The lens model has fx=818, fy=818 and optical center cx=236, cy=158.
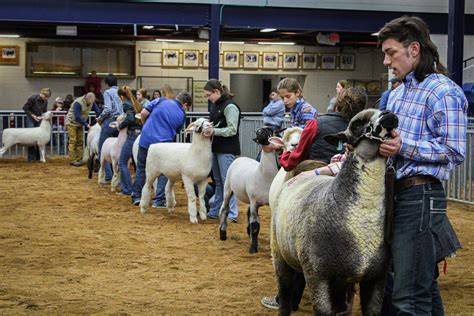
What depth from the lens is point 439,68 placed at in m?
4.31

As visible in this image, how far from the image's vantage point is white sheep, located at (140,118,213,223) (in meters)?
11.8

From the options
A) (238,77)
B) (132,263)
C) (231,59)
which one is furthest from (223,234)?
(238,77)

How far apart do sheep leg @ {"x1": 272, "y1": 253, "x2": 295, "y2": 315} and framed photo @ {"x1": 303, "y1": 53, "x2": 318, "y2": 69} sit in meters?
25.3

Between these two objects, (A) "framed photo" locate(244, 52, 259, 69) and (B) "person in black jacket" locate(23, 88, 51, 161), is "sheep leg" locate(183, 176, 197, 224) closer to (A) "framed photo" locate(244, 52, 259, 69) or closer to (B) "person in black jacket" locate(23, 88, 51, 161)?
(B) "person in black jacket" locate(23, 88, 51, 161)

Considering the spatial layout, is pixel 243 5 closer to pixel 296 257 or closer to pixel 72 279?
pixel 72 279

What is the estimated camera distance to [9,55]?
27.9m

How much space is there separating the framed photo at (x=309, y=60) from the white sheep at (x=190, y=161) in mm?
18702

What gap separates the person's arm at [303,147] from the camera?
6.37 m

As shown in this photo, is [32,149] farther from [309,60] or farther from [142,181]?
[309,60]

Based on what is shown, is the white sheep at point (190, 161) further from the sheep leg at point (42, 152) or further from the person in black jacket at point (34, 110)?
the person in black jacket at point (34, 110)

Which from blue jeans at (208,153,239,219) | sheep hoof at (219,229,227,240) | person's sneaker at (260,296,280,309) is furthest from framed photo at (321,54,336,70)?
person's sneaker at (260,296,280,309)

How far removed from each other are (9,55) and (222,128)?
18178 millimetres

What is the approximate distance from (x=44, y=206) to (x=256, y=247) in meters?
5.56

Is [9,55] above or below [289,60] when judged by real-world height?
below
